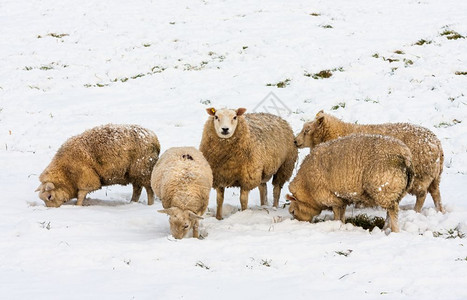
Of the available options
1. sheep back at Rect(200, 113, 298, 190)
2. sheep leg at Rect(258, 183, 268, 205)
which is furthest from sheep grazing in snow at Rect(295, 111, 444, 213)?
sheep leg at Rect(258, 183, 268, 205)

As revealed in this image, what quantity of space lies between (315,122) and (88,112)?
7.27 metres

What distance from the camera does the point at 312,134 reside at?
886cm

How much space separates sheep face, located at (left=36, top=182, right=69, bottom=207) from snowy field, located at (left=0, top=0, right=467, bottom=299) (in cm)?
20

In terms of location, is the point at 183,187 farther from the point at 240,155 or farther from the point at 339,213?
the point at 339,213

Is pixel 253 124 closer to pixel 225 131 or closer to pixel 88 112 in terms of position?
pixel 225 131

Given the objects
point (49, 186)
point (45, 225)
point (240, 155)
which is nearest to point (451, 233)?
point (240, 155)

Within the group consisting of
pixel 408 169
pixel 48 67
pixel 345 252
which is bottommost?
pixel 48 67

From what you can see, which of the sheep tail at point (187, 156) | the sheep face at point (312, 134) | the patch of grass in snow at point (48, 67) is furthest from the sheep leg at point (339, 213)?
the patch of grass in snow at point (48, 67)

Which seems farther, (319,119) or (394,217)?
(319,119)

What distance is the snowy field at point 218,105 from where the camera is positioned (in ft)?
15.4

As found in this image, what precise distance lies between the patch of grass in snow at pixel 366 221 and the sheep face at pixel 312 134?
187cm

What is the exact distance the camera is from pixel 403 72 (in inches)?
564

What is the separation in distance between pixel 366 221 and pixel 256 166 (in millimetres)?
1966

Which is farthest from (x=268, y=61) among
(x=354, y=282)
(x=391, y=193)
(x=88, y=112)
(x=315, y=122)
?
(x=354, y=282)
